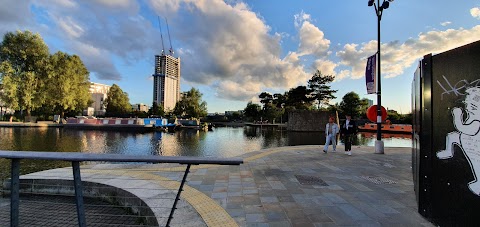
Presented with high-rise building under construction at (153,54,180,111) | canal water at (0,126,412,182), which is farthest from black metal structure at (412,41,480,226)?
high-rise building under construction at (153,54,180,111)

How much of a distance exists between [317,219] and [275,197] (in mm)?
1168

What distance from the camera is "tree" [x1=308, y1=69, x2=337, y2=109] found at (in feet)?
161

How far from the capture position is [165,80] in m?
117

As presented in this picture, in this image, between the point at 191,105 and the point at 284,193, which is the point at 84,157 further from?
the point at 191,105

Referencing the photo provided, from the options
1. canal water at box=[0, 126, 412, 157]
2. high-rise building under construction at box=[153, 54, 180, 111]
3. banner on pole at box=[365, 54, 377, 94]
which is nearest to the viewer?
banner on pole at box=[365, 54, 377, 94]

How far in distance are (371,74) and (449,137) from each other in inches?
378

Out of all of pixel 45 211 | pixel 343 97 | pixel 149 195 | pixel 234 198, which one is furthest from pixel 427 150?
pixel 343 97

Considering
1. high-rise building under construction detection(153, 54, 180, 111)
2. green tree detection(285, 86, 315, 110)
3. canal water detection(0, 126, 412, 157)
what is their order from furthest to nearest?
high-rise building under construction detection(153, 54, 180, 111)
green tree detection(285, 86, 315, 110)
canal water detection(0, 126, 412, 157)

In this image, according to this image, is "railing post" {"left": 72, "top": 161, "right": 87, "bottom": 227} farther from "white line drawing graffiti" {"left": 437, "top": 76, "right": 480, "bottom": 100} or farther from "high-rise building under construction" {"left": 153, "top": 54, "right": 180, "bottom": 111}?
"high-rise building under construction" {"left": 153, "top": 54, "right": 180, "bottom": 111}

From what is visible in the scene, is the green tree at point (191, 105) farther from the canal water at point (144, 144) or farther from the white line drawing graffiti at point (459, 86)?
the white line drawing graffiti at point (459, 86)

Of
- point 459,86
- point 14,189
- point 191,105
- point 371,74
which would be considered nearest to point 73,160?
point 14,189

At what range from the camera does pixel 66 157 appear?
207 centimetres

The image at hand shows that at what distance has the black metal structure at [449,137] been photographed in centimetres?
268

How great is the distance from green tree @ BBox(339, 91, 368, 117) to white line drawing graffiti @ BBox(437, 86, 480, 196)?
63.1 metres
